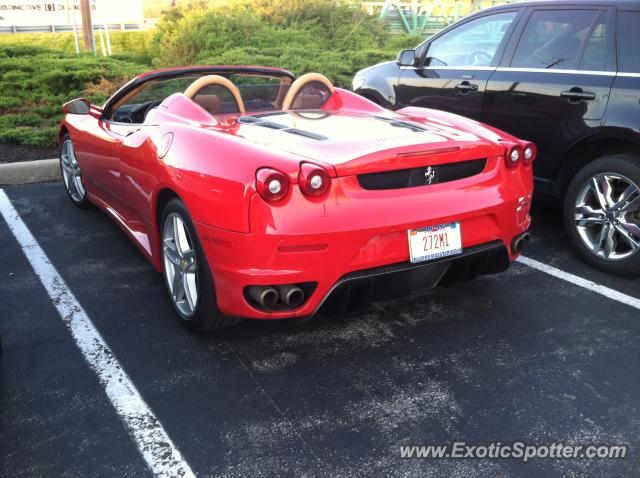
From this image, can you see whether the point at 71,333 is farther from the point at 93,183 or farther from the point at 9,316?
the point at 93,183

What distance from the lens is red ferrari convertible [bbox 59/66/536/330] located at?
2.83 meters

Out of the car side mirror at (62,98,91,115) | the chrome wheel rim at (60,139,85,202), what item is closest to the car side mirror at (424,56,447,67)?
the car side mirror at (62,98,91,115)

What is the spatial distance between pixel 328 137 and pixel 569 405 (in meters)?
1.70

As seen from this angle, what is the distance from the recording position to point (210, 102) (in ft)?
13.0

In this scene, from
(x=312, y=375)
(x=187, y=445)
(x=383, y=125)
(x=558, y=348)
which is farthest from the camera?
(x=383, y=125)

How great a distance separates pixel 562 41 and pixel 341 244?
2.95 metres

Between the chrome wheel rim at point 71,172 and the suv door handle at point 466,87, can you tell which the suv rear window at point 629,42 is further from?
the chrome wheel rim at point 71,172

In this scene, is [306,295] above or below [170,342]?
above

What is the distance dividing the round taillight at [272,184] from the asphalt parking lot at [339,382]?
90cm

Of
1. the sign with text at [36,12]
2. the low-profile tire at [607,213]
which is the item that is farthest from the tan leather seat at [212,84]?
the sign with text at [36,12]

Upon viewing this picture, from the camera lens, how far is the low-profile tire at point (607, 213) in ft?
13.6

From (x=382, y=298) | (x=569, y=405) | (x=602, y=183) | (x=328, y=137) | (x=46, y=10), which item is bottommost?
(x=569, y=405)

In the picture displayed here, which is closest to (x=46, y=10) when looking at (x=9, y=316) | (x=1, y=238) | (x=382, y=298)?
(x=1, y=238)

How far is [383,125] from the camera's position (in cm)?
362
